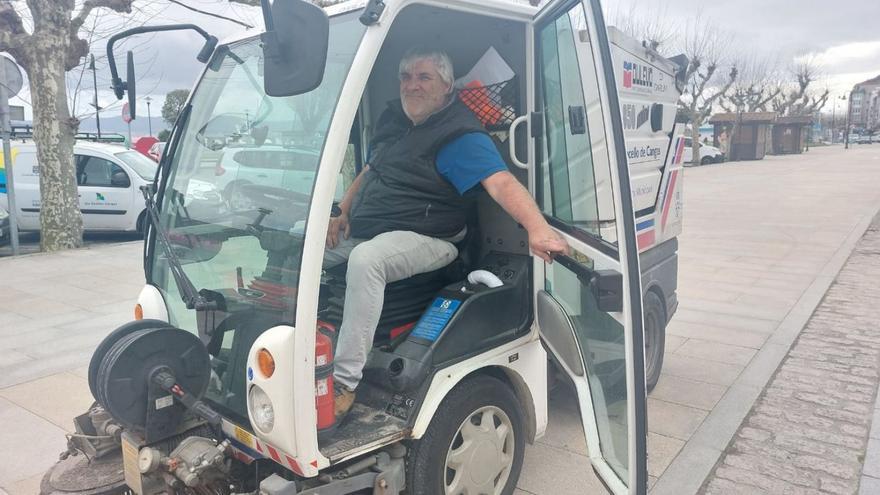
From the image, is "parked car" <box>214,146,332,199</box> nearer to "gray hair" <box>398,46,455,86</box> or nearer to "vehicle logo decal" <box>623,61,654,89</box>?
"gray hair" <box>398,46,455,86</box>

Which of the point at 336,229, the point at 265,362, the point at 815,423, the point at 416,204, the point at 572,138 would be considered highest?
the point at 572,138

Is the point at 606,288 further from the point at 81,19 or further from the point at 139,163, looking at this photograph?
the point at 139,163

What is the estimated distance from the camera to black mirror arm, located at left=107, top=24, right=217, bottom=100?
2715 millimetres

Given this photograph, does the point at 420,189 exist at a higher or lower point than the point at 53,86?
lower

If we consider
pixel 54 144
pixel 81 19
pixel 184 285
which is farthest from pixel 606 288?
pixel 81 19

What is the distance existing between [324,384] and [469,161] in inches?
45.4

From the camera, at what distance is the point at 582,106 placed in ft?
8.68

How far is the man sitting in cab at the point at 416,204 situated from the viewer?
2.61 m

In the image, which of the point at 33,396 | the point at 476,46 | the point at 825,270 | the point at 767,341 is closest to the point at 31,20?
the point at 33,396

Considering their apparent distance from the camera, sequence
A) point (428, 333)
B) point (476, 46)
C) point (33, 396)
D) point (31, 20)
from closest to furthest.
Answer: point (428, 333) < point (476, 46) < point (33, 396) < point (31, 20)

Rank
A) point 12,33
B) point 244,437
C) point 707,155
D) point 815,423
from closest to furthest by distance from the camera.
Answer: point 244,437 < point 815,423 < point 12,33 < point 707,155

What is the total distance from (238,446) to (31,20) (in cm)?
1017

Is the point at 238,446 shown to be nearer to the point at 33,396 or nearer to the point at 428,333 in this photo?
the point at 428,333

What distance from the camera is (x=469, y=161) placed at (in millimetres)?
2867
